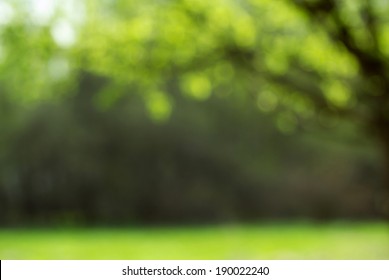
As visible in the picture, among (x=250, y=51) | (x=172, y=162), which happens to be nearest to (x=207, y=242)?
(x=172, y=162)

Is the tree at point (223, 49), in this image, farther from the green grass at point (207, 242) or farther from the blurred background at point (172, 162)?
the blurred background at point (172, 162)

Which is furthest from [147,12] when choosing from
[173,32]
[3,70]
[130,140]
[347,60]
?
[130,140]

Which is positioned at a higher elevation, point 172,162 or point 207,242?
point 172,162

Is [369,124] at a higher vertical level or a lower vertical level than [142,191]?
lower

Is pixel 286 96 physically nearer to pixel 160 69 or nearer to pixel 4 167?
pixel 160 69

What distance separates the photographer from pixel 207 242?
54.9 ft

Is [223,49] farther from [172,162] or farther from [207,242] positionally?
[172,162]

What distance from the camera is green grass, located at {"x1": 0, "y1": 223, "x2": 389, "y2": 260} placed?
550 inches

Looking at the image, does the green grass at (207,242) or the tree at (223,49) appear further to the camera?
the green grass at (207,242)

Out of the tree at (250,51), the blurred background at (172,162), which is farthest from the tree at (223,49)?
the blurred background at (172,162)

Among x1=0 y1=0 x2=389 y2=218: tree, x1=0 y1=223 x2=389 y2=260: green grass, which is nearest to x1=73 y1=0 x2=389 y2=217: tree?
x1=0 y1=0 x2=389 y2=218: tree

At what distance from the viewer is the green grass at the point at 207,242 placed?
1396cm

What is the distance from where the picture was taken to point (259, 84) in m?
11.6
